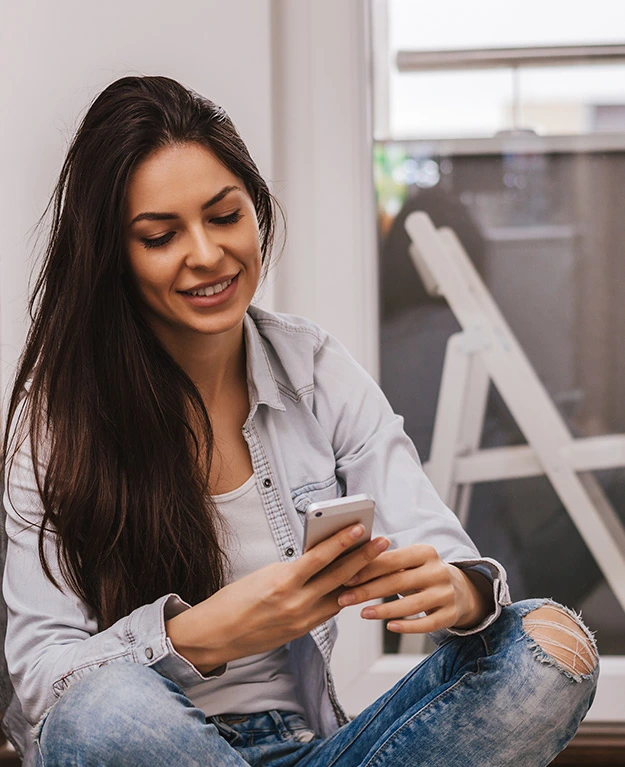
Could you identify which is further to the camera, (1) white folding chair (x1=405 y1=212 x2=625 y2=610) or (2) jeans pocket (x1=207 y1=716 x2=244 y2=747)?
(1) white folding chair (x1=405 y1=212 x2=625 y2=610)

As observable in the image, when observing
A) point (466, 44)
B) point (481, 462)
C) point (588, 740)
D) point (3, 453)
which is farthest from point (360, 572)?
point (466, 44)

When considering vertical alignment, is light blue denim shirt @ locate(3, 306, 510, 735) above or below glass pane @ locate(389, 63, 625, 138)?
below

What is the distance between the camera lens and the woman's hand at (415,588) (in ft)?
3.34

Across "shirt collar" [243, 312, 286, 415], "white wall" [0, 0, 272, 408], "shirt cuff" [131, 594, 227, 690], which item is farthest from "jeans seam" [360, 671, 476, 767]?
"white wall" [0, 0, 272, 408]

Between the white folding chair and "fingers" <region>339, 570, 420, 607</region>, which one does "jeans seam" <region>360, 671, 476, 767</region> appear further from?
the white folding chair

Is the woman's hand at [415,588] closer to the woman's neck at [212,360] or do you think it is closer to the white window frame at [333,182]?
the woman's neck at [212,360]

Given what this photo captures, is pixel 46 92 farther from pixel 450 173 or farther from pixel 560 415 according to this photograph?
pixel 560 415

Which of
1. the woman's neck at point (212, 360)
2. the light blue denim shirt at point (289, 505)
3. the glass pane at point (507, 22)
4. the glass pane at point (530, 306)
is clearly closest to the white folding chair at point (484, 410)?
the glass pane at point (530, 306)

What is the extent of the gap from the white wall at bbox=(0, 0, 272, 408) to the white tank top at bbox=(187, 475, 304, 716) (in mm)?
606

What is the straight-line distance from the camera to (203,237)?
1147mm

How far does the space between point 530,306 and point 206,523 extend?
0.88m

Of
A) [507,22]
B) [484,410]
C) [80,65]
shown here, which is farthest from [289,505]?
[507,22]

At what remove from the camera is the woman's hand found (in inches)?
40.1

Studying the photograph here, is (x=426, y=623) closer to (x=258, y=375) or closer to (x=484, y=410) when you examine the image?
(x=258, y=375)
